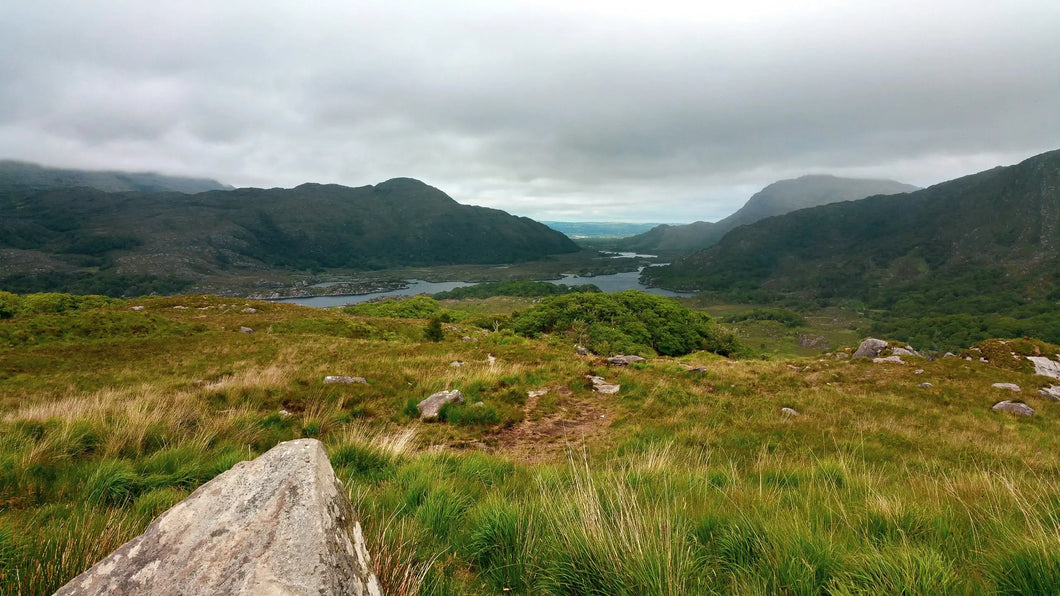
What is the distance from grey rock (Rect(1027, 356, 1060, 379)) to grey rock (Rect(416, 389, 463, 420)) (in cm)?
3024

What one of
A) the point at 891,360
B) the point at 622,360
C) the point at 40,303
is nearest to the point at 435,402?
the point at 622,360

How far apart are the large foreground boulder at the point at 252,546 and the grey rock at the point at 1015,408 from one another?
2205 cm

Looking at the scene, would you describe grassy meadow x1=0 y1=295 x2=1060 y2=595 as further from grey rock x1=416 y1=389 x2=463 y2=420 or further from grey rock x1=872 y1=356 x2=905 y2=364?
grey rock x1=872 y1=356 x2=905 y2=364

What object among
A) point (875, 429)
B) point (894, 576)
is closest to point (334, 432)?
point (894, 576)

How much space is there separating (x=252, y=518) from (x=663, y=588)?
2.58 m

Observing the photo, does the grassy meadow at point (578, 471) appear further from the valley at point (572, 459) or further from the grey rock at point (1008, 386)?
the grey rock at point (1008, 386)

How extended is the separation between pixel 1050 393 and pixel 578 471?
23702 millimetres

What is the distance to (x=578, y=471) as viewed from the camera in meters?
5.71

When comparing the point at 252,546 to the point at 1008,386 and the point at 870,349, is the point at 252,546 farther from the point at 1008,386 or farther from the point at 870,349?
the point at 870,349

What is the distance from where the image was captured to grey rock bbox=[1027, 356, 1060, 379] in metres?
21.4

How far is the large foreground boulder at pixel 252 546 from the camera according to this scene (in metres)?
2.13

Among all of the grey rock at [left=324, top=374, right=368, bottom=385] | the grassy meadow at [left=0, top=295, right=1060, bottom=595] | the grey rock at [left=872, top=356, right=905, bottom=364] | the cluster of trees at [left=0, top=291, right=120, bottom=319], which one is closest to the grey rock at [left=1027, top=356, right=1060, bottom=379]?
the grey rock at [left=872, top=356, right=905, bottom=364]

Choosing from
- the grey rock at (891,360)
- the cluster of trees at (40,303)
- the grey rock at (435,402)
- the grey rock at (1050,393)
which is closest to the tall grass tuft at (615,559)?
the grey rock at (435,402)

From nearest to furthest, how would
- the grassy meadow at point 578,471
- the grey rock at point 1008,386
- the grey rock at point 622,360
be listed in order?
the grassy meadow at point 578,471
the grey rock at point 1008,386
the grey rock at point 622,360
